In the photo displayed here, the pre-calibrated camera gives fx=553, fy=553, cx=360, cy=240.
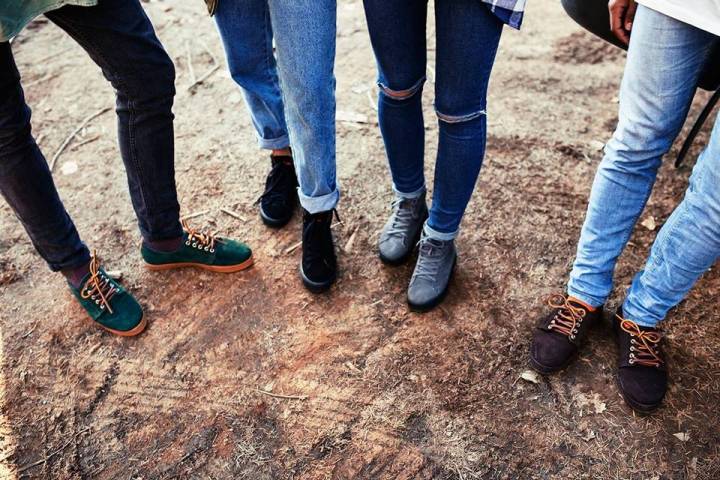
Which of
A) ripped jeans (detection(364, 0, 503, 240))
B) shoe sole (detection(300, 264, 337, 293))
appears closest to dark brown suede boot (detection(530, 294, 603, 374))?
ripped jeans (detection(364, 0, 503, 240))

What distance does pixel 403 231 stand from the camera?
7.82ft

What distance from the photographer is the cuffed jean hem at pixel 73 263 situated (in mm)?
2131

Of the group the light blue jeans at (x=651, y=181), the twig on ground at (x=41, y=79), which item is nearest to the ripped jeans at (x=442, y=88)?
the light blue jeans at (x=651, y=181)

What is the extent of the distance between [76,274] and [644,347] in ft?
7.06

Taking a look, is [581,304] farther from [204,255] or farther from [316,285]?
[204,255]

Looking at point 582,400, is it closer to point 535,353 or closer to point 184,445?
point 535,353

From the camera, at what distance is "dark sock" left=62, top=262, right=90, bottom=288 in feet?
7.16

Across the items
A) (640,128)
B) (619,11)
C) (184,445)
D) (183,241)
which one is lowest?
(184,445)

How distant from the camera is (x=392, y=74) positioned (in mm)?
1884

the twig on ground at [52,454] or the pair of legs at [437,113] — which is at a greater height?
the pair of legs at [437,113]

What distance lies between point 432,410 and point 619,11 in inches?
56.6

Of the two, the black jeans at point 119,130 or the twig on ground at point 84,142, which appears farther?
the twig on ground at point 84,142

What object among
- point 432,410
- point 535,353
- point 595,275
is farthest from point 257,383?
point 595,275

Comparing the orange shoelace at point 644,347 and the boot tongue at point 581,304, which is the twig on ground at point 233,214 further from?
the orange shoelace at point 644,347
